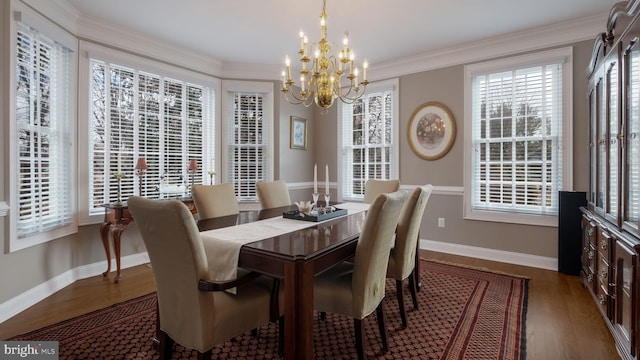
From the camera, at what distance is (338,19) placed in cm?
330

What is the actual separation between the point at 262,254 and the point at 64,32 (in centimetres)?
306

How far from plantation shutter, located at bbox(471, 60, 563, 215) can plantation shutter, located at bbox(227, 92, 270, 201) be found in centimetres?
288

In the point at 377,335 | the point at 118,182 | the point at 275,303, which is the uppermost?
the point at 118,182

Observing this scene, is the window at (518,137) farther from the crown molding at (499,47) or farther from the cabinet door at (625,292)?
the cabinet door at (625,292)

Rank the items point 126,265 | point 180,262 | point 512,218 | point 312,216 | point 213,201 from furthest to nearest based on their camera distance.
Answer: point 512,218 < point 126,265 < point 213,201 < point 312,216 < point 180,262

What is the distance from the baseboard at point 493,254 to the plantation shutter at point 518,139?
51 centimetres

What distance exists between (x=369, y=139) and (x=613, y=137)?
2987mm

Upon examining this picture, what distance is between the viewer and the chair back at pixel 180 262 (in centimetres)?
143

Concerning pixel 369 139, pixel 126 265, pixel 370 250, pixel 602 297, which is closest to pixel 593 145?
pixel 602 297

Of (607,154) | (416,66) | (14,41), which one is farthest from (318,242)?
(416,66)

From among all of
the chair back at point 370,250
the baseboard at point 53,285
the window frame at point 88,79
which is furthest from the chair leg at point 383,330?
the window frame at point 88,79

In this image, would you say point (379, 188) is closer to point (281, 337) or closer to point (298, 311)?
point (281, 337)

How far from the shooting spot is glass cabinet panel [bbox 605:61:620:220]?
2203 millimetres

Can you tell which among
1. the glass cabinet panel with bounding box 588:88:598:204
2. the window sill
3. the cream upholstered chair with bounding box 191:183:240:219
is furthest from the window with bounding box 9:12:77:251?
the glass cabinet panel with bounding box 588:88:598:204
